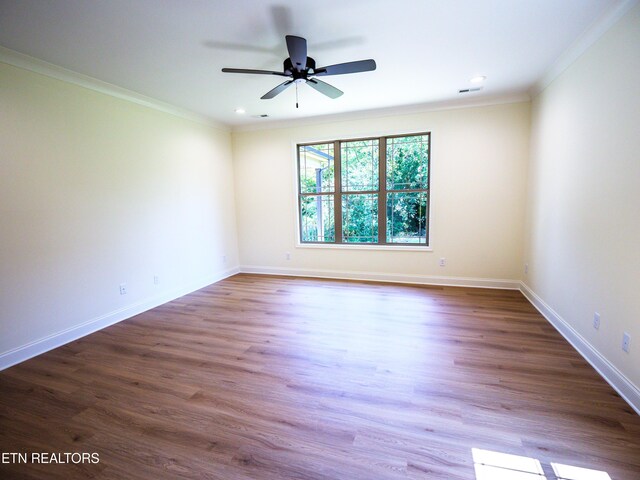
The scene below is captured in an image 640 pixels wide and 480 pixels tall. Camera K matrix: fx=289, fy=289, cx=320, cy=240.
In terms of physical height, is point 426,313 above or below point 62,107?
below

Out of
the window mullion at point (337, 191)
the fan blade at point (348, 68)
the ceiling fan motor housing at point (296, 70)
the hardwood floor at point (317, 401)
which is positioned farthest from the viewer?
the window mullion at point (337, 191)

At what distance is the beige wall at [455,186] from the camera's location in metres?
3.95

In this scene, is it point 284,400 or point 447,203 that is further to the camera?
point 447,203

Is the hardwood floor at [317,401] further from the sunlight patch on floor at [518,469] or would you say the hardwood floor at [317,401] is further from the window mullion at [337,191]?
the window mullion at [337,191]

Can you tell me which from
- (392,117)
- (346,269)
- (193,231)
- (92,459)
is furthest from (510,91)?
(92,459)

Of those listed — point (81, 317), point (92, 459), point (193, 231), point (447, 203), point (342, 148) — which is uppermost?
point (342, 148)

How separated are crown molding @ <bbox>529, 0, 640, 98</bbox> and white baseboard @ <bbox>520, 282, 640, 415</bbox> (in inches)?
94.1

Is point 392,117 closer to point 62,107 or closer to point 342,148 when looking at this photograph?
point 342,148

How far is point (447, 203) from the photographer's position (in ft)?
Result: 14.0

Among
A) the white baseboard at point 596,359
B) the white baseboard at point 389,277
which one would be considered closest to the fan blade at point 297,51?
the white baseboard at point 596,359

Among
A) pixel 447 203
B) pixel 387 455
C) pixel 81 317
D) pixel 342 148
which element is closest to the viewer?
pixel 387 455

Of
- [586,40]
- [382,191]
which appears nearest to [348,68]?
[586,40]

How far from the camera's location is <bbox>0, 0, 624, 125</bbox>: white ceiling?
6.54ft

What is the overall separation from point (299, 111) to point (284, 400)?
3.86 m
